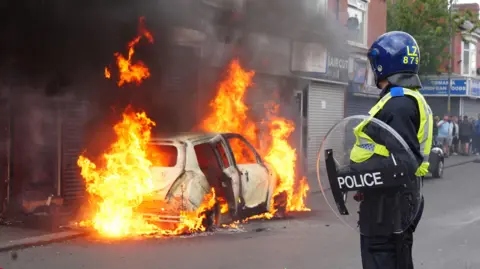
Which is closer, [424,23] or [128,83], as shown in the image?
[128,83]

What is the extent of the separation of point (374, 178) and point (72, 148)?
867 centimetres

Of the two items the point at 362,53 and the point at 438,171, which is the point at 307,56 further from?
the point at 362,53

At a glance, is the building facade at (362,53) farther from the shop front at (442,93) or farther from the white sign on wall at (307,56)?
the shop front at (442,93)

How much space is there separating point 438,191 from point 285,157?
18.8ft

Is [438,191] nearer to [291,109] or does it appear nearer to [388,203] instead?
[291,109]

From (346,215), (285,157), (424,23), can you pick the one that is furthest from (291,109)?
(346,215)

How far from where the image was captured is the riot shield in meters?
3.50

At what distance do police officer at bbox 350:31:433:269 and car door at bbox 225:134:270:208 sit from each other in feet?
19.5

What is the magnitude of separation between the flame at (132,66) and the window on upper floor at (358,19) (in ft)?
33.8

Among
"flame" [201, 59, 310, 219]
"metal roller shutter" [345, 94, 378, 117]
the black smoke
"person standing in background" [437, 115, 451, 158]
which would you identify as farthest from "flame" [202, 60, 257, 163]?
"person standing in background" [437, 115, 451, 158]

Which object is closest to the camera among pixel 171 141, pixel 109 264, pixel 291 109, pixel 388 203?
pixel 388 203

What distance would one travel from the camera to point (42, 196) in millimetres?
10648

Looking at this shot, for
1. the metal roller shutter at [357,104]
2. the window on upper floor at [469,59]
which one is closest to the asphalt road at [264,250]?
the metal roller shutter at [357,104]

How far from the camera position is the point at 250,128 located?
41.8 ft
